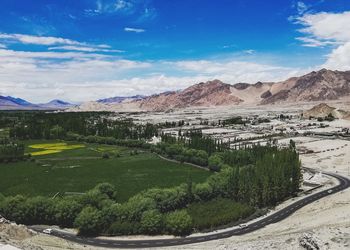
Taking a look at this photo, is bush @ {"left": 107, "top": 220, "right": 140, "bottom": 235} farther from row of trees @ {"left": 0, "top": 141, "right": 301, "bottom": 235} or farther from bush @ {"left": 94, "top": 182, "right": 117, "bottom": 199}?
bush @ {"left": 94, "top": 182, "right": 117, "bottom": 199}

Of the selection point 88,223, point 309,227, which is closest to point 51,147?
point 88,223

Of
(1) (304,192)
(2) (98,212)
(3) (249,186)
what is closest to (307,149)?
(1) (304,192)

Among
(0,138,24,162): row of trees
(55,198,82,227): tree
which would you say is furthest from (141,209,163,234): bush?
(0,138,24,162): row of trees

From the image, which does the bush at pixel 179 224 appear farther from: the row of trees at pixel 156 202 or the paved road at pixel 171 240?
the paved road at pixel 171 240

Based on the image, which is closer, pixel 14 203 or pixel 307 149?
pixel 14 203

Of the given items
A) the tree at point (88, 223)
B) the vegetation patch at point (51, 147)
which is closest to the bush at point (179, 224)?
the tree at point (88, 223)

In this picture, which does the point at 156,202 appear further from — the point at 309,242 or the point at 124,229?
the point at 309,242

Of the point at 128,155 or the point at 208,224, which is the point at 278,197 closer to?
the point at 208,224
